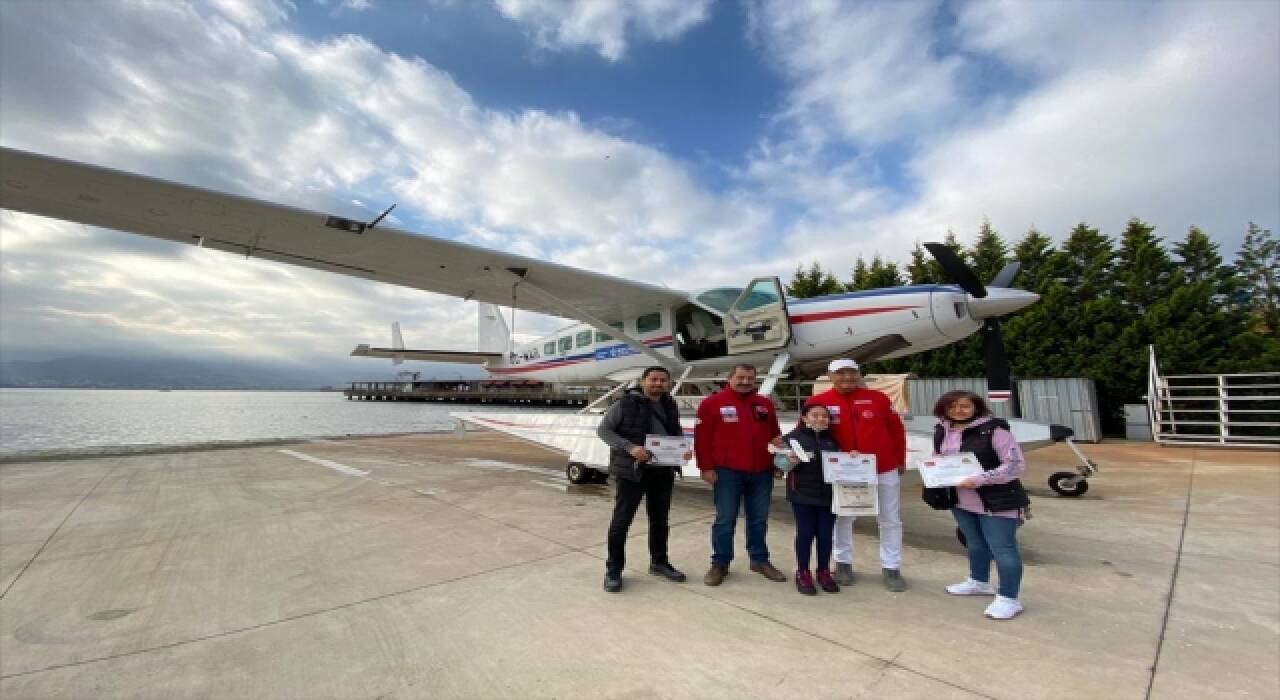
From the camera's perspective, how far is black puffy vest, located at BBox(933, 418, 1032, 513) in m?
2.75

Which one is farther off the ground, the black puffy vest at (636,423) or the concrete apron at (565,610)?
the black puffy vest at (636,423)

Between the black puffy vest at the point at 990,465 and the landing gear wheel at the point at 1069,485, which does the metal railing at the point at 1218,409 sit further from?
the black puffy vest at the point at 990,465

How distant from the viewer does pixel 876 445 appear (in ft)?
10.4

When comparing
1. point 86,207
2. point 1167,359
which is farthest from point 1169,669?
point 1167,359

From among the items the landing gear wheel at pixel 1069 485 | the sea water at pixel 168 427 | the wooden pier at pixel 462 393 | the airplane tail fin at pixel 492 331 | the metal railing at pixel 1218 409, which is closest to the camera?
the landing gear wheel at pixel 1069 485

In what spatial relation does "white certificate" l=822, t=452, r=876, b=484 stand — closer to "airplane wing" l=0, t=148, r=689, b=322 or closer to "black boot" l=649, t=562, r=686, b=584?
"black boot" l=649, t=562, r=686, b=584

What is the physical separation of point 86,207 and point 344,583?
5414mm

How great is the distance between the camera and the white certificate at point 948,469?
279cm

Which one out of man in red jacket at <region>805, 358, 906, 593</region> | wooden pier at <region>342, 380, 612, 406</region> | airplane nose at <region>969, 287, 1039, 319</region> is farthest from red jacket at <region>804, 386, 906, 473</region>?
wooden pier at <region>342, 380, 612, 406</region>

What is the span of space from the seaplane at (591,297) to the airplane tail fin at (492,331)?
15.3ft

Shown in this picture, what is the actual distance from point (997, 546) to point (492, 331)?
1231 centimetres

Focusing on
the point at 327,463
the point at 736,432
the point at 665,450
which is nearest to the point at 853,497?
the point at 736,432

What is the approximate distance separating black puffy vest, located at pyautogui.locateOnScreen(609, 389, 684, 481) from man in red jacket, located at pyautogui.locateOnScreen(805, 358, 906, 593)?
40.5 inches

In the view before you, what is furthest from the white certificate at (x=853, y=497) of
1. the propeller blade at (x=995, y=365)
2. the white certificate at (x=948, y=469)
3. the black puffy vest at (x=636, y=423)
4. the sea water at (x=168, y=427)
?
the sea water at (x=168, y=427)
